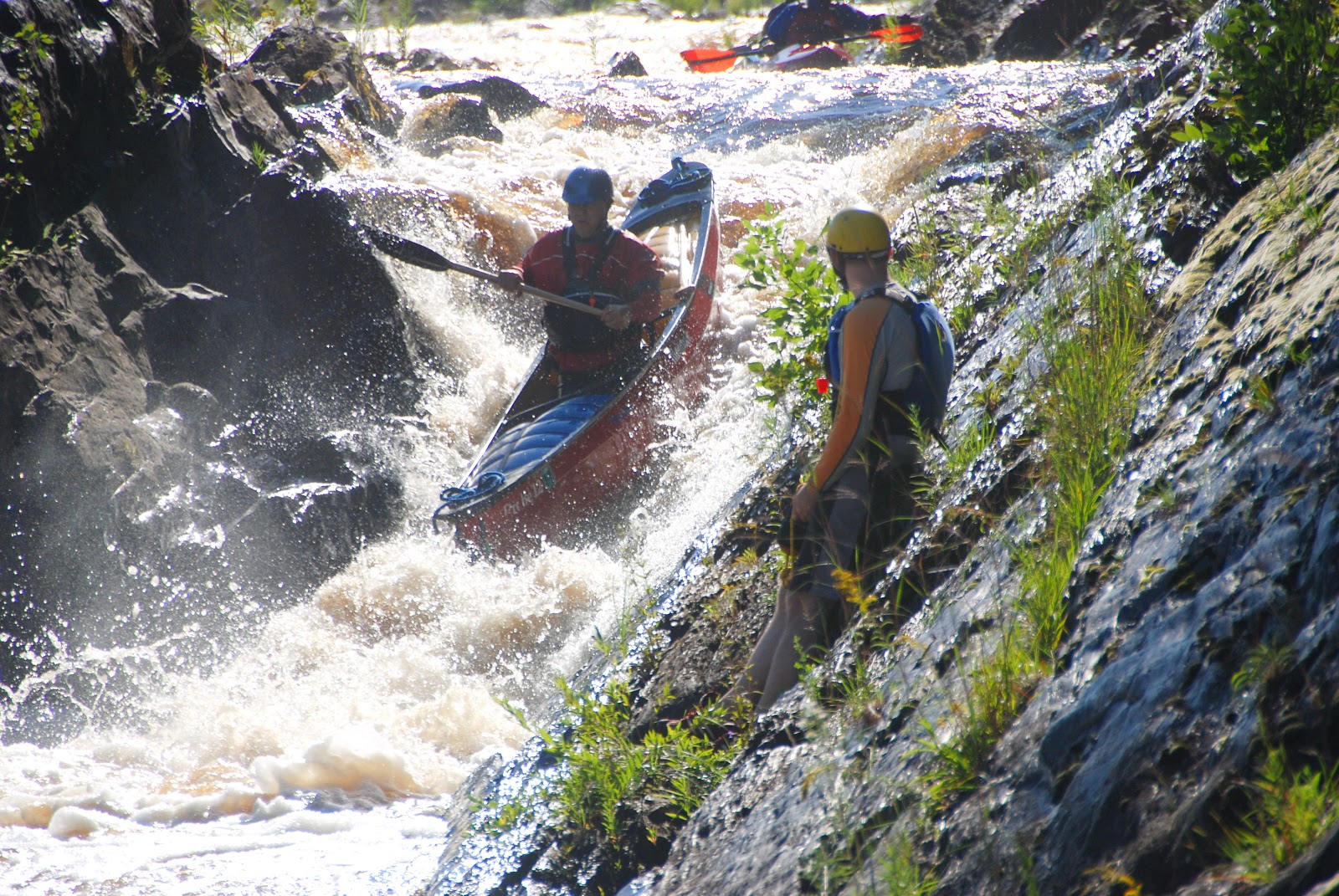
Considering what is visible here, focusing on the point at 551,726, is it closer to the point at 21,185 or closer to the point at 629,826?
the point at 629,826

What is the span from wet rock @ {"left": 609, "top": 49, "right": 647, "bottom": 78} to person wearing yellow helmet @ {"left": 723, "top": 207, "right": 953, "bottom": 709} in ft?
55.5

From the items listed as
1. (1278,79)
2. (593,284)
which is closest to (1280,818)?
(1278,79)

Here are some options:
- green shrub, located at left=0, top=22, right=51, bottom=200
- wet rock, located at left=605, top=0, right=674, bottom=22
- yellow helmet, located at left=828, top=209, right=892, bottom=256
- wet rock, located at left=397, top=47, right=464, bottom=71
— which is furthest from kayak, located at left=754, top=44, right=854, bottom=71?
yellow helmet, located at left=828, top=209, right=892, bottom=256

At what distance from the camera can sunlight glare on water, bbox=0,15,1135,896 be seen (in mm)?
4520

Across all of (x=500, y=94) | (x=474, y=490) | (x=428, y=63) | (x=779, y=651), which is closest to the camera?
(x=779, y=651)

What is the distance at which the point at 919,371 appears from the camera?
2.88m

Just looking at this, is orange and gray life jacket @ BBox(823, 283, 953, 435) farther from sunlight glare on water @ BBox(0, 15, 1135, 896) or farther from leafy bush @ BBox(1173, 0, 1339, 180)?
sunlight glare on water @ BBox(0, 15, 1135, 896)

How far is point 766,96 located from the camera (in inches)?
639

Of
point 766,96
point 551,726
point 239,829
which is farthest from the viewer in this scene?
point 766,96

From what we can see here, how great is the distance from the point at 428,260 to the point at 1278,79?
17.3 feet

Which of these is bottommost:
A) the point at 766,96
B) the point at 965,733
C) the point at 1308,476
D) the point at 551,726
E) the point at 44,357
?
the point at 965,733

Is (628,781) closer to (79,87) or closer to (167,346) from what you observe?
(167,346)

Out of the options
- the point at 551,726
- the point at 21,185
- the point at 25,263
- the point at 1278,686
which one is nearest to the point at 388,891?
the point at 551,726

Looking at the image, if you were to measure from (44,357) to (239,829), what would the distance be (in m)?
3.60
